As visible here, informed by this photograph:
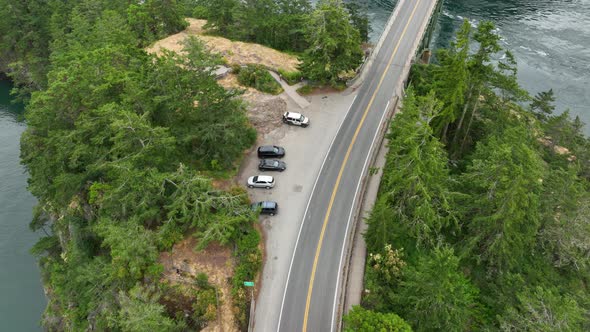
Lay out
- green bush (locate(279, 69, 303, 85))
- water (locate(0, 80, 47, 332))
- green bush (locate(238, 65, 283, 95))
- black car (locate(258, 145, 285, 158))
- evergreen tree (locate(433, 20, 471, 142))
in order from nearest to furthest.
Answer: evergreen tree (locate(433, 20, 471, 142))
black car (locate(258, 145, 285, 158))
water (locate(0, 80, 47, 332))
green bush (locate(238, 65, 283, 95))
green bush (locate(279, 69, 303, 85))

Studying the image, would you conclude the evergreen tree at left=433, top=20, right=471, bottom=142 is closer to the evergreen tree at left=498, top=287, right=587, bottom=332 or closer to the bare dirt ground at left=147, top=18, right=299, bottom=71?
the evergreen tree at left=498, top=287, right=587, bottom=332

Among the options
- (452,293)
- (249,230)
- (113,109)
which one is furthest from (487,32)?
(113,109)

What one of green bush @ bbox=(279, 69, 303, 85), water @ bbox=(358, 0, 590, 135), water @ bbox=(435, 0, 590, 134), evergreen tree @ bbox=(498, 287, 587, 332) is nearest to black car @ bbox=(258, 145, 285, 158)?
green bush @ bbox=(279, 69, 303, 85)

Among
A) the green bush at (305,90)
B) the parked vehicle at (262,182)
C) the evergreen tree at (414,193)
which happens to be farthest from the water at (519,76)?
the evergreen tree at (414,193)

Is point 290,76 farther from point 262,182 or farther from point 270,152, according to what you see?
point 262,182

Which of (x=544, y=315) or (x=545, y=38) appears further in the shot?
(x=545, y=38)

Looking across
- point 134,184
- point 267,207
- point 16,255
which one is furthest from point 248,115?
point 16,255

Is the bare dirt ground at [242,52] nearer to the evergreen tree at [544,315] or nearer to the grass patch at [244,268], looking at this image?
the grass patch at [244,268]
